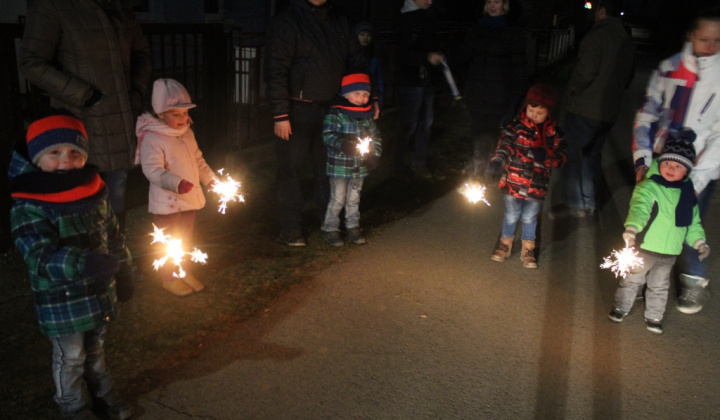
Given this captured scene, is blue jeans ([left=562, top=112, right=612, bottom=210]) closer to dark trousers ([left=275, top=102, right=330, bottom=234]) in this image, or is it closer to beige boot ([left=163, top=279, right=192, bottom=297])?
dark trousers ([left=275, top=102, right=330, bottom=234])

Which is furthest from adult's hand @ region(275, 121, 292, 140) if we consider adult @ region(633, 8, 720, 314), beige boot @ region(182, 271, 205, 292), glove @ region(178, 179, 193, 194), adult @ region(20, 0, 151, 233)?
adult @ region(633, 8, 720, 314)

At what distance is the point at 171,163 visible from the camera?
434 centimetres

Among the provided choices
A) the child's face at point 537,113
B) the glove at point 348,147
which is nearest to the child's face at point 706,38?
the child's face at point 537,113

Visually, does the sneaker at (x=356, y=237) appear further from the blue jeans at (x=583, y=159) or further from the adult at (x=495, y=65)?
the blue jeans at (x=583, y=159)

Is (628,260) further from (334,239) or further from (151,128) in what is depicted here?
(151,128)

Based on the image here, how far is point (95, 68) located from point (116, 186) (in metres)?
0.89

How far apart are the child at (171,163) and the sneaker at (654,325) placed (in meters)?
3.38

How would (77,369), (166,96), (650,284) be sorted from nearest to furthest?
(77,369) < (166,96) < (650,284)

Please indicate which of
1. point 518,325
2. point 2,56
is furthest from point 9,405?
point 518,325

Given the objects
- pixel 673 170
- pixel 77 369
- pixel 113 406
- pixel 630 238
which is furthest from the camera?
pixel 673 170

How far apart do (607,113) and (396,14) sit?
31.8 ft

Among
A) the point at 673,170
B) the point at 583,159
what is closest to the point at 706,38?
the point at 673,170

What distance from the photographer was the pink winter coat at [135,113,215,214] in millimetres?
4180

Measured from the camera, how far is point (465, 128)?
11.7 metres
